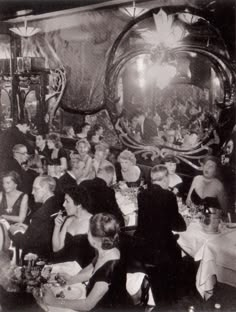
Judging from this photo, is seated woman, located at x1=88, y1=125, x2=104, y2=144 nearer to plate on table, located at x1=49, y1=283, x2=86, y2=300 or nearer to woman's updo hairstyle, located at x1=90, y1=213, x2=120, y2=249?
woman's updo hairstyle, located at x1=90, y1=213, x2=120, y2=249

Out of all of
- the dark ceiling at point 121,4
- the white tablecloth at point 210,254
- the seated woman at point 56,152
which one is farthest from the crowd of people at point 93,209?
the dark ceiling at point 121,4

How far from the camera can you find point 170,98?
125 inches

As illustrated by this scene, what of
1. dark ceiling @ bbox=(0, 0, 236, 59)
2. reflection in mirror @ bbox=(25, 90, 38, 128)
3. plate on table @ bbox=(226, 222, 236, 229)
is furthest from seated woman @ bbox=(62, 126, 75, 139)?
plate on table @ bbox=(226, 222, 236, 229)

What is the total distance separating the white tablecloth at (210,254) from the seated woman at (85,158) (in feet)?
2.98

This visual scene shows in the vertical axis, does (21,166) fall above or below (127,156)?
below

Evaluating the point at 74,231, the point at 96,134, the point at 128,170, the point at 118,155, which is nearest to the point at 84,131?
the point at 96,134

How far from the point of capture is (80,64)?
10.8ft

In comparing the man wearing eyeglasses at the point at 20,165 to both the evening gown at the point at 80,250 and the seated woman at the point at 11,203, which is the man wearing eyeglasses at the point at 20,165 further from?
the evening gown at the point at 80,250

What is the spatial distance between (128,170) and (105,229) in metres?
0.58

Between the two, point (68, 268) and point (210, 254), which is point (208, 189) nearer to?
point (210, 254)

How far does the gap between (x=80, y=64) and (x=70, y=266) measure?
5.32 feet

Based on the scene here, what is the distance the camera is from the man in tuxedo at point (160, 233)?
3.11 m

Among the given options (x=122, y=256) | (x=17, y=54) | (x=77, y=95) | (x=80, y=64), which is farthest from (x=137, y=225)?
(x=17, y=54)

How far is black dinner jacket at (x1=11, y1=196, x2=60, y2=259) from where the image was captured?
3258mm
